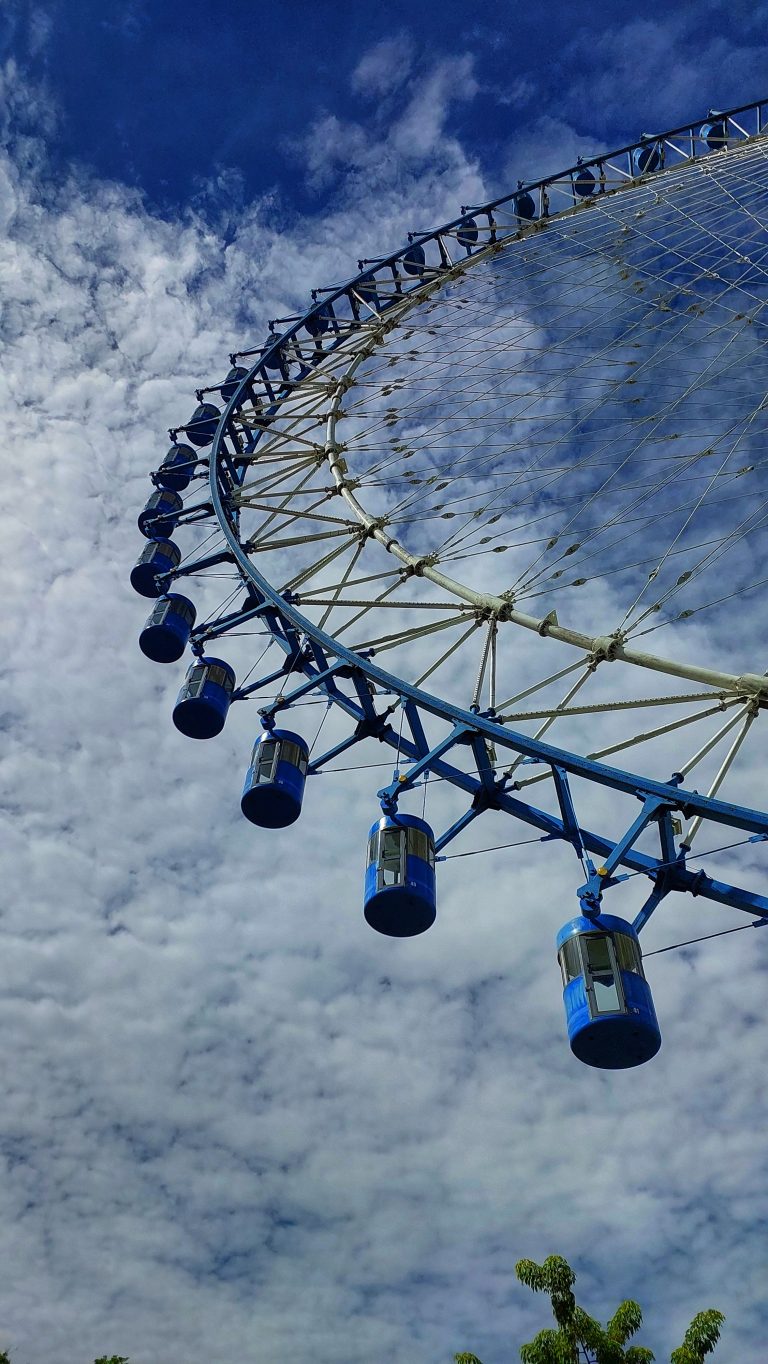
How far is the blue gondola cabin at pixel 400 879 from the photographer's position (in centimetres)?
1384

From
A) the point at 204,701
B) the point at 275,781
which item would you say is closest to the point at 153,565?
the point at 204,701

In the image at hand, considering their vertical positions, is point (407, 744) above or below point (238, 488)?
below

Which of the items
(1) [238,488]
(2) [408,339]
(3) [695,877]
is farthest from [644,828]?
(2) [408,339]

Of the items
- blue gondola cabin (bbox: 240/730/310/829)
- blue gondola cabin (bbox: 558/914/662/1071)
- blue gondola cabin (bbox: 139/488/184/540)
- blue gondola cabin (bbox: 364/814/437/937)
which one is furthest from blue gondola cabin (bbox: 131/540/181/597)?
blue gondola cabin (bbox: 558/914/662/1071)

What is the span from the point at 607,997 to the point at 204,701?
10586 millimetres

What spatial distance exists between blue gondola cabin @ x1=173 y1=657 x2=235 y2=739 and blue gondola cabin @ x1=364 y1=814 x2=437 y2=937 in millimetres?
6621

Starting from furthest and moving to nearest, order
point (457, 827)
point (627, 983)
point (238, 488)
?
1. point (238, 488)
2. point (457, 827)
3. point (627, 983)

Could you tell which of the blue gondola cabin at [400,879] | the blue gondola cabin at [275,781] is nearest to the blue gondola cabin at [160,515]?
the blue gondola cabin at [275,781]

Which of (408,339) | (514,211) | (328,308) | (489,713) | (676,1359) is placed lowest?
(676,1359)

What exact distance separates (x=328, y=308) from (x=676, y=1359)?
83.1ft

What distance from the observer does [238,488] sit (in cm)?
2333

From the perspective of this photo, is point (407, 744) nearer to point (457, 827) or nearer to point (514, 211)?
point (457, 827)

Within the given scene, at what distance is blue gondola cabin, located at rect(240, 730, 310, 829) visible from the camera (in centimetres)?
1717

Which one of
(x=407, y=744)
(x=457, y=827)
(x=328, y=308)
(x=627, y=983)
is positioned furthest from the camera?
(x=328, y=308)
